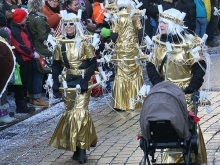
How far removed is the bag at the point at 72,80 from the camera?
8273 mm

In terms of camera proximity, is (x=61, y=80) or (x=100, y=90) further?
(x=100, y=90)

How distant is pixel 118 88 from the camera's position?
11.4 meters

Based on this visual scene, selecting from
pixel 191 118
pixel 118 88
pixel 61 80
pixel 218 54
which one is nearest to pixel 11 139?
pixel 61 80

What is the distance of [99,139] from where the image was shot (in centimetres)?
930

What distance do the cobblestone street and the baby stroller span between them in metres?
1.66

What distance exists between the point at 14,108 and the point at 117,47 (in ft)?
7.08

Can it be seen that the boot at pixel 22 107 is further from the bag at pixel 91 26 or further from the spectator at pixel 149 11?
the spectator at pixel 149 11

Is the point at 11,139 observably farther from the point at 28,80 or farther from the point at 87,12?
the point at 87,12

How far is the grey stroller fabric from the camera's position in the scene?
19.9 ft

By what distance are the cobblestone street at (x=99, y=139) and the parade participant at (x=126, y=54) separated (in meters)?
0.32

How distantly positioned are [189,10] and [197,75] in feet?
32.2

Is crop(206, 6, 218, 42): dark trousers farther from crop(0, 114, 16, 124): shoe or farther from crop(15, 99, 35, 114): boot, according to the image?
crop(0, 114, 16, 124): shoe

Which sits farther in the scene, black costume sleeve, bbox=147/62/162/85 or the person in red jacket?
the person in red jacket

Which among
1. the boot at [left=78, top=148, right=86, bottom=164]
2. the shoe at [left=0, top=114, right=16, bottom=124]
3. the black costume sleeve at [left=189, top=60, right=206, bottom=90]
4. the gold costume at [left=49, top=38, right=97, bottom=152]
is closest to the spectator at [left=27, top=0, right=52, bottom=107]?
the shoe at [left=0, top=114, right=16, bottom=124]
